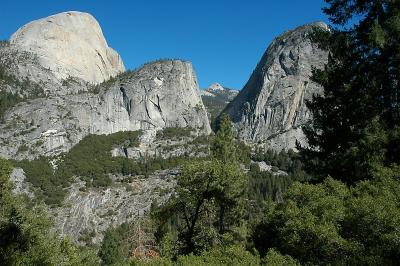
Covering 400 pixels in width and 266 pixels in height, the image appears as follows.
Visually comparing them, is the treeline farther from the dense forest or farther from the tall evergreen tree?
the tall evergreen tree


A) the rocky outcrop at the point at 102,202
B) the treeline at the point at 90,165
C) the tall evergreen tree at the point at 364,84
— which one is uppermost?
the treeline at the point at 90,165

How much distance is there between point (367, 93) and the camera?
1758 cm

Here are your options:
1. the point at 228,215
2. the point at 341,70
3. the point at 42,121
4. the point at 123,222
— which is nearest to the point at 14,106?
the point at 42,121

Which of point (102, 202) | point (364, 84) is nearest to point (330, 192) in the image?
point (364, 84)

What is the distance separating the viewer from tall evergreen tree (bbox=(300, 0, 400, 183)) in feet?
53.5

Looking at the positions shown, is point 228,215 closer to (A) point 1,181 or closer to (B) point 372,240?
(A) point 1,181

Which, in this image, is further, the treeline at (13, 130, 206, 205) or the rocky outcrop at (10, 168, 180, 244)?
the treeline at (13, 130, 206, 205)

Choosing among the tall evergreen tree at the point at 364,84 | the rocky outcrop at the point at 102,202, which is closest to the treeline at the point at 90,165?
the rocky outcrop at the point at 102,202

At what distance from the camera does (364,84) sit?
17750 mm

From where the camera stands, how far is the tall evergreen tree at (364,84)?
16312 mm

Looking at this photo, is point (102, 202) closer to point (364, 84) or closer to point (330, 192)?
point (364, 84)

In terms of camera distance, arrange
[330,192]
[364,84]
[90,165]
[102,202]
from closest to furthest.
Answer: [330,192] → [364,84] → [102,202] → [90,165]

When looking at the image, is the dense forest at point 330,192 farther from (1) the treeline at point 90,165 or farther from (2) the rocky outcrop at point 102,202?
(1) the treeline at point 90,165

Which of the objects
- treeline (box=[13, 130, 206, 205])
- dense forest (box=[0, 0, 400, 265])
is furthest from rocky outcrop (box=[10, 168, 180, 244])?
dense forest (box=[0, 0, 400, 265])
